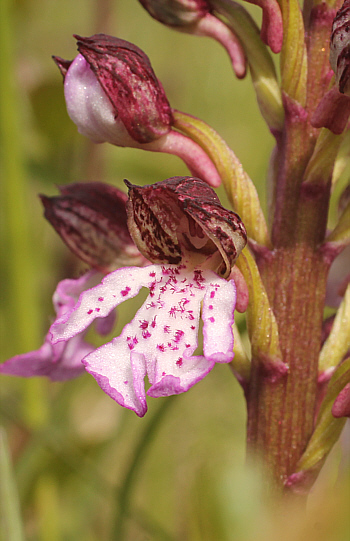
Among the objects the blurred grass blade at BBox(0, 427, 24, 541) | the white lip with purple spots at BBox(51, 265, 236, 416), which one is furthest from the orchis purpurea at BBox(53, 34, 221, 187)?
the blurred grass blade at BBox(0, 427, 24, 541)

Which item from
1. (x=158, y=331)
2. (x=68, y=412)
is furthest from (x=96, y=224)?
(x=68, y=412)

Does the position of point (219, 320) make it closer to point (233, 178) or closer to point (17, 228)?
point (233, 178)

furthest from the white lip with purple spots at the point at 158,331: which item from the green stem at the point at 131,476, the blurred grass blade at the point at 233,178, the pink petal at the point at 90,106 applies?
the green stem at the point at 131,476

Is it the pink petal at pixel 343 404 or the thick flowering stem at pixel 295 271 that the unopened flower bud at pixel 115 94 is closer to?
the thick flowering stem at pixel 295 271

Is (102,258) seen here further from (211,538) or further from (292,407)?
(211,538)

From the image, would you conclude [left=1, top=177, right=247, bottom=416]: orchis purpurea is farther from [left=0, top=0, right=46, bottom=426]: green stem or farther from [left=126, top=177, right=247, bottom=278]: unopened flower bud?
[left=0, top=0, right=46, bottom=426]: green stem
